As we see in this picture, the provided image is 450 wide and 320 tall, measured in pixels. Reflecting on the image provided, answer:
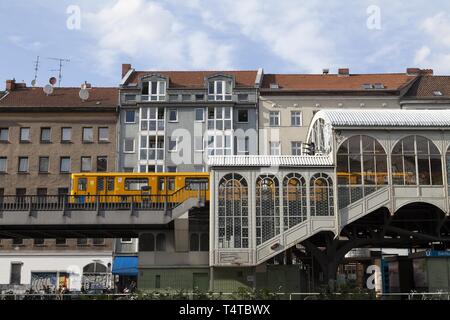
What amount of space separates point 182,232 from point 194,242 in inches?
117

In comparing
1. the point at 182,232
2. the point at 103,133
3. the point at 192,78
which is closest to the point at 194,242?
the point at 182,232

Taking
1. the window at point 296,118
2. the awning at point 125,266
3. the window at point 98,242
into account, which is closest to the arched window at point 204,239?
the awning at point 125,266

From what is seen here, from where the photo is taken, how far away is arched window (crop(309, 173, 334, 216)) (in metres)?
35.3

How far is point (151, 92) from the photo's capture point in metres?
60.8

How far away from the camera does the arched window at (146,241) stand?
40219 mm

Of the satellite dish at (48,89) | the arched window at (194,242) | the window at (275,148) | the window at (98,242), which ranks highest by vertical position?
the satellite dish at (48,89)

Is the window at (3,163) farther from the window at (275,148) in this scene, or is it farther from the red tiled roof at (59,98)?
the window at (275,148)

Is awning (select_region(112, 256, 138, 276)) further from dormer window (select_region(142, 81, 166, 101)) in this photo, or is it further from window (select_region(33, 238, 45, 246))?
dormer window (select_region(142, 81, 166, 101))

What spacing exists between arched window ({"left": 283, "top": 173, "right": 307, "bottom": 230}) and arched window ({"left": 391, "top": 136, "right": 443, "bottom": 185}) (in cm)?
545

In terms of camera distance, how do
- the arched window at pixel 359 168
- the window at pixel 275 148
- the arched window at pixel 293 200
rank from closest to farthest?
the arched window at pixel 293 200 < the arched window at pixel 359 168 < the window at pixel 275 148

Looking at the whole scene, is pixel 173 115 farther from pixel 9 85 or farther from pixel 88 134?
pixel 9 85

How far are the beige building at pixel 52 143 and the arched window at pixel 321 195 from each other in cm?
2955

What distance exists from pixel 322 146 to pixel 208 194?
8.04m

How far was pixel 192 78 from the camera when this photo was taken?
64.2 meters
